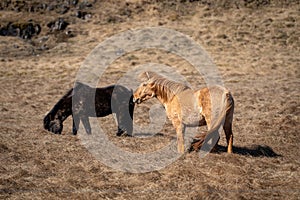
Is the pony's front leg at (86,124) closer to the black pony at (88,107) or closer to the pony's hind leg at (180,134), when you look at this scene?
the black pony at (88,107)

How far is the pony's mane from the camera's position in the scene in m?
9.97

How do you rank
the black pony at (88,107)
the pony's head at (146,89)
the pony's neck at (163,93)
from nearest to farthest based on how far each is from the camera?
the pony's neck at (163,93)
the pony's head at (146,89)
the black pony at (88,107)

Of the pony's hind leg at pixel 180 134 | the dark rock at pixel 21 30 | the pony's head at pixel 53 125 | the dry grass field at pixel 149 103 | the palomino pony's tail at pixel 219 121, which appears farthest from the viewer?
the dark rock at pixel 21 30

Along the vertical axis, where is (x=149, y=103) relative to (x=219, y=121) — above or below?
below

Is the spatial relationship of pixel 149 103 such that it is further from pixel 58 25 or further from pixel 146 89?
pixel 58 25

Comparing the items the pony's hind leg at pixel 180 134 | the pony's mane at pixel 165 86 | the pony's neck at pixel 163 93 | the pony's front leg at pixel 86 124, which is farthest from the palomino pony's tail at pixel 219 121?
the pony's front leg at pixel 86 124

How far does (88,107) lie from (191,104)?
403 centimetres

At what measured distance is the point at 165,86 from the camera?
33.3 ft

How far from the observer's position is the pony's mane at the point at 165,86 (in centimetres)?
997

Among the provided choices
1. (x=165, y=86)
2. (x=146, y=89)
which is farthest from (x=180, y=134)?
(x=146, y=89)

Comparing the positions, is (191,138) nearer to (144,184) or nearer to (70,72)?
(144,184)

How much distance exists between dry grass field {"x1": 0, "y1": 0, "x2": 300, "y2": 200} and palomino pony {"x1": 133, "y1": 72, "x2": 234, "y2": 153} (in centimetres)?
81

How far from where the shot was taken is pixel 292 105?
15797 millimetres

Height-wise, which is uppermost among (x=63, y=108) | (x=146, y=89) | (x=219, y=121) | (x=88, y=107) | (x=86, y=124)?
(x=146, y=89)
